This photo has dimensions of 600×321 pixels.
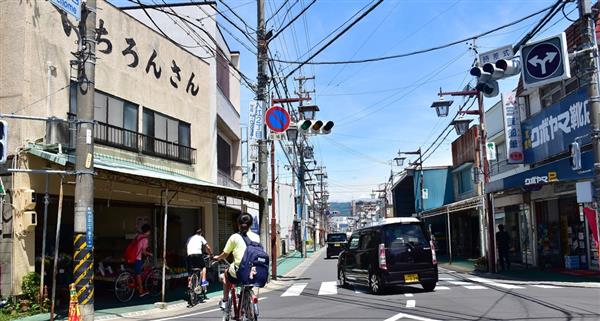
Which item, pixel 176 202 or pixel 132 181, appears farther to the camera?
pixel 176 202

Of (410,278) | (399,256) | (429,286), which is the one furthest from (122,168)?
(429,286)

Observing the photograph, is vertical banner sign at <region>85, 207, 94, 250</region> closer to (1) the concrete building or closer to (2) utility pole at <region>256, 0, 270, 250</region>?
(1) the concrete building

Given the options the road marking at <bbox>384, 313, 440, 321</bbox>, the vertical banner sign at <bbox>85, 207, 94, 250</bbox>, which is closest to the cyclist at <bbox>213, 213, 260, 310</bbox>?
the vertical banner sign at <bbox>85, 207, 94, 250</bbox>

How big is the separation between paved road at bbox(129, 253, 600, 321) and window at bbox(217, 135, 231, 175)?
9.58 m

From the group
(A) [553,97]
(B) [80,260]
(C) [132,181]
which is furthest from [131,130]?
(A) [553,97]

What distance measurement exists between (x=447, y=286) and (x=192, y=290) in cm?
732

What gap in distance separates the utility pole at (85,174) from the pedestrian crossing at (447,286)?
21.9 feet

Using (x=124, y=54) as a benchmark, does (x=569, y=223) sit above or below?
below

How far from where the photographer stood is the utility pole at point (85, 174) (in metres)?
9.61

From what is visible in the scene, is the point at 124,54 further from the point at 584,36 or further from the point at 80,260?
the point at 584,36

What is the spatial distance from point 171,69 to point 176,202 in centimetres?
460

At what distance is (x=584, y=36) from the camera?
10.7 m

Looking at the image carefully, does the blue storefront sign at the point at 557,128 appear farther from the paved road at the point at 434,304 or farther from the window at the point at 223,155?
the window at the point at 223,155

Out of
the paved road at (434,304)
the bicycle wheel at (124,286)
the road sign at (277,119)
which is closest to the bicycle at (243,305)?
the paved road at (434,304)
